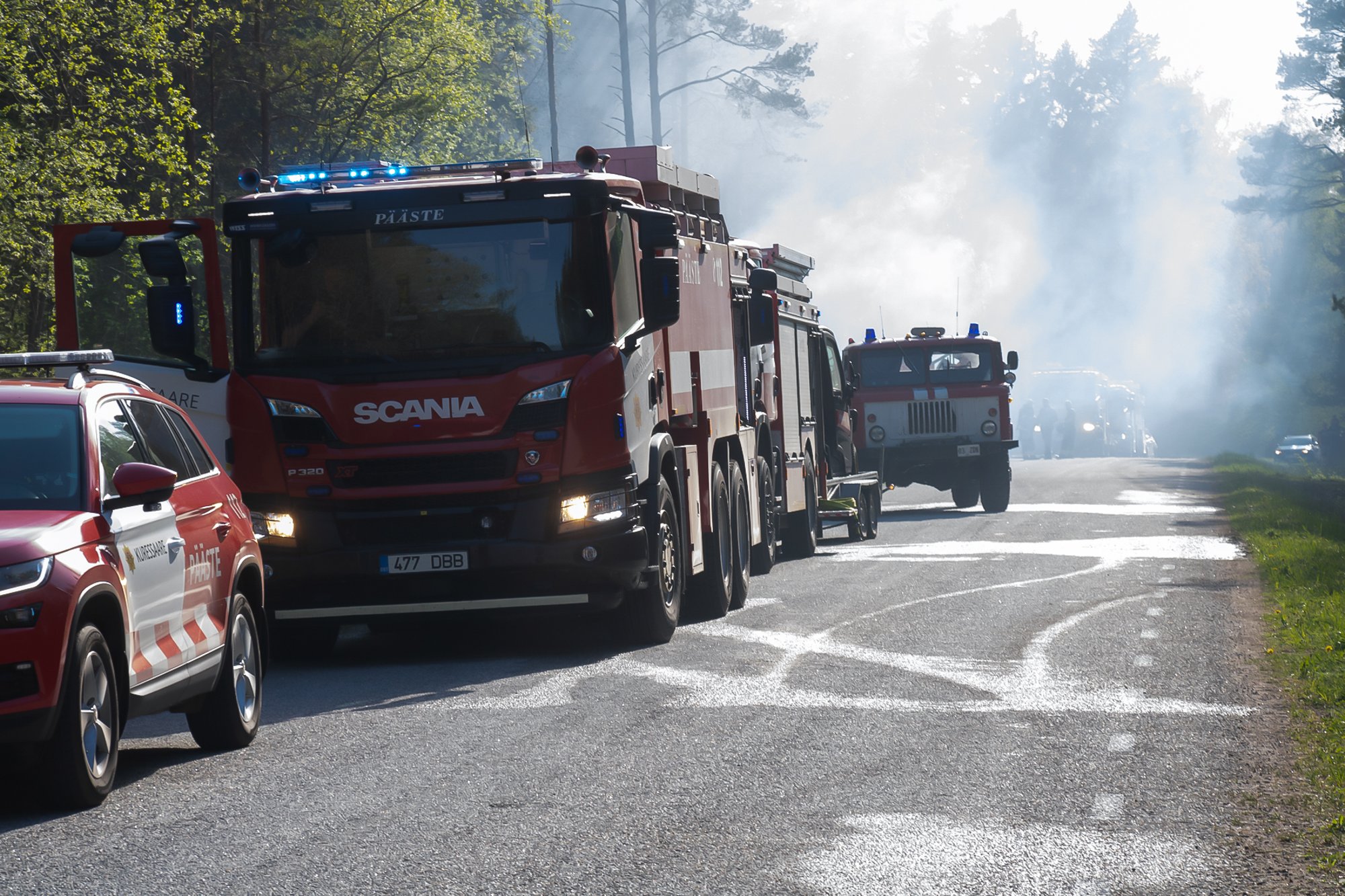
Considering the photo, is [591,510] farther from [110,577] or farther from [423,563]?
[110,577]

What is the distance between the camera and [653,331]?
12211mm

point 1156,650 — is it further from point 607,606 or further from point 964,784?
point 964,784

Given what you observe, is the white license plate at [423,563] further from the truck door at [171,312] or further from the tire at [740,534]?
the tire at [740,534]

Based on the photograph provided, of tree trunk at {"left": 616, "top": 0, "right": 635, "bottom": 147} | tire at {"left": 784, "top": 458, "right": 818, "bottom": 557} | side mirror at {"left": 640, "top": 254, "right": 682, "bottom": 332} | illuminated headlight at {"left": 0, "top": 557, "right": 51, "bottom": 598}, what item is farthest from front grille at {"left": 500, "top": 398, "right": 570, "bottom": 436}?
tree trunk at {"left": 616, "top": 0, "right": 635, "bottom": 147}

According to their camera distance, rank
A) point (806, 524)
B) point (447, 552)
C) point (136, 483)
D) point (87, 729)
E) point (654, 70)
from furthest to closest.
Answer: point (654, 70), point (806, 524), point (447, 552), point (136, 483), point (87, 729)

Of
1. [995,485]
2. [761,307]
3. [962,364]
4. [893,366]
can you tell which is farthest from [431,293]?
[962,364]

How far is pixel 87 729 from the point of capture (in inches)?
276

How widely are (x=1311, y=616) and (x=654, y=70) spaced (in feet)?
190

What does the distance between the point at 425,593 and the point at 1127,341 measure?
112 m

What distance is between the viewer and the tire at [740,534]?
48.9ft

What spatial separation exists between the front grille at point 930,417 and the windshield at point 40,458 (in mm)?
22607

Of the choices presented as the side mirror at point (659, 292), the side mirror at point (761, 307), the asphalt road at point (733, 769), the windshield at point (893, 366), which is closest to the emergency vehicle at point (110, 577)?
the asphalt road at point (733, 769)

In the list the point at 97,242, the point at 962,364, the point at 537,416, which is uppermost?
the point at 97,242

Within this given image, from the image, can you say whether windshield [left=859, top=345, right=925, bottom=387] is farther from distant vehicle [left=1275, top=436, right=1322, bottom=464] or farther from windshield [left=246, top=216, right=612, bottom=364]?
distant vehicle [left=1275, top=436, right=1322, bottom=464]
